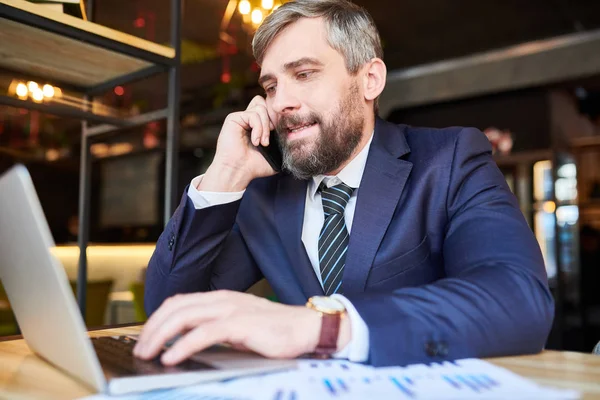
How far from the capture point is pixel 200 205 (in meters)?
1.33

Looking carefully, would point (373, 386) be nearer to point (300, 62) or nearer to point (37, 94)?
point (300, 62)

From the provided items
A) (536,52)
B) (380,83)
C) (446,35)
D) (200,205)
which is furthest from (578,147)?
(200,205)

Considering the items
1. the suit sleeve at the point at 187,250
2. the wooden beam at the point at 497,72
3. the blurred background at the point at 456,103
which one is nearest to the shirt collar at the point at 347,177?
the suit sleeve at the point at 187,250

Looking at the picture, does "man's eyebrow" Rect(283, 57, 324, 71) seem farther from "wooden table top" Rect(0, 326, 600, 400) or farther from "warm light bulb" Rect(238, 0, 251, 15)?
"warm light bulb" Rect(238, 0, 251, 15)

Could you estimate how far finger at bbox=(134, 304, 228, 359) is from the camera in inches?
27.5

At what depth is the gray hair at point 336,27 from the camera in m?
1.45

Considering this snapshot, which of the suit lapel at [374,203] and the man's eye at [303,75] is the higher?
the man's eye at [303,75]

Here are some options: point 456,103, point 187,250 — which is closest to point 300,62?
point 187,250

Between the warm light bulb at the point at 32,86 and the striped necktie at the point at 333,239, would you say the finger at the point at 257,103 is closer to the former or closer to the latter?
the striped necktie at the point at 333,239

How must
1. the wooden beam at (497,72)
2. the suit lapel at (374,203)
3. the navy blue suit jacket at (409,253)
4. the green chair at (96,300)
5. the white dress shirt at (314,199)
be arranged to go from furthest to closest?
the wooden beam at (497,72) → the green chair at (96,300) → the white dress shirt at (314,199) → the suit lapel at (374,203) → the navy blue suit jacket at (409,253)

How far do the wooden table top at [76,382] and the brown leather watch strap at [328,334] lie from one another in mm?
244

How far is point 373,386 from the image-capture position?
620mm

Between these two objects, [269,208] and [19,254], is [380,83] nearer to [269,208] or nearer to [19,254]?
[269,208]

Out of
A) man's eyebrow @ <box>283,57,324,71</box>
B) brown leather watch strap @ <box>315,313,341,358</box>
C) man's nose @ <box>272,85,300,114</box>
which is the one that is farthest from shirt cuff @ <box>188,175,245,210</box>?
brown leather watch strap @ <box>315,313,341,358</box>
